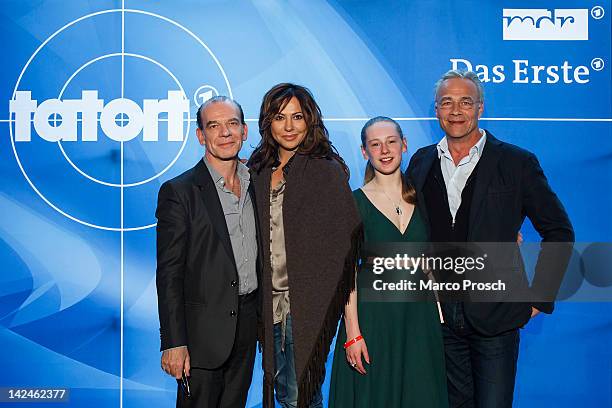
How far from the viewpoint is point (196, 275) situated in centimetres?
254

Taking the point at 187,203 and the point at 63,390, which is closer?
the point at 187,203

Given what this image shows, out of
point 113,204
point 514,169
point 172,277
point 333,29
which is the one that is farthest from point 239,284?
point 333,29

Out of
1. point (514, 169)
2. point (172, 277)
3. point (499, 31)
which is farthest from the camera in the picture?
point (499, 31)

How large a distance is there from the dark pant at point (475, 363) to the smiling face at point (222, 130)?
1.10 m

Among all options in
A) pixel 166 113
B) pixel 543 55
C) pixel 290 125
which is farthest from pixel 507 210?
pixel 166 113

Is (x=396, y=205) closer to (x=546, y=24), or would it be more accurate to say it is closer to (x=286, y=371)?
(x=286, y=371)

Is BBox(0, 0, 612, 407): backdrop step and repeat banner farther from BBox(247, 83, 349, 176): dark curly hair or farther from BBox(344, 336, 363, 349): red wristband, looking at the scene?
BBox(344, 336, 363, 349): red wristband

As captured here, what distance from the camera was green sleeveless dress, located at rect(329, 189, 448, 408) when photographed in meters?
2.66

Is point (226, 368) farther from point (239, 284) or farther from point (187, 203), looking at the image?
point (187, 203)

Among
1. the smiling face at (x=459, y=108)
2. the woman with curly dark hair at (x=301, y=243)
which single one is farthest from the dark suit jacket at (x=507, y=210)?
the woman with curly dark hair at (x=301, y=243)

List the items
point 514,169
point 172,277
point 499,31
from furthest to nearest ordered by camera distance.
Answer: point 499,31
point 514,169
point 172,277

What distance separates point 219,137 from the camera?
8.61 feet

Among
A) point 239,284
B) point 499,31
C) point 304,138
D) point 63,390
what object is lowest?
point 63,390

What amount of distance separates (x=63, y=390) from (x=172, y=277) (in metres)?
1.72
